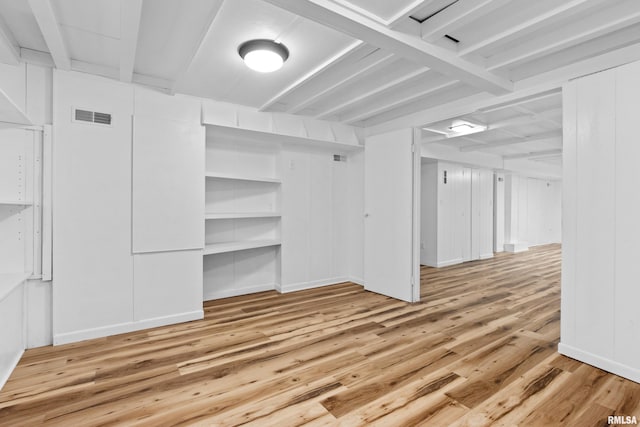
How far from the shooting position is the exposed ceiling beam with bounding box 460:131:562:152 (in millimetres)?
5368

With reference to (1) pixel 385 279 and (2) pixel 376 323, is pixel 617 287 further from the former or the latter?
(1) pixel 385 279

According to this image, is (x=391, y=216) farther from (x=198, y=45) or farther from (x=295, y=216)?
(x=198, y=45)

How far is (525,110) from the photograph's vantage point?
4.04 meters

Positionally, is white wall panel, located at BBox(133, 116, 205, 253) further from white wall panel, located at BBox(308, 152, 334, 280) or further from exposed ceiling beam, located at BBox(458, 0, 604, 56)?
exposed ceiling beam, located at BBox(458, 0, 604, 56)

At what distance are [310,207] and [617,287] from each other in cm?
361

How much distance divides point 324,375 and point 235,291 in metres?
2.51

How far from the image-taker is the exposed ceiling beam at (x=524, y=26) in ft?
6.61

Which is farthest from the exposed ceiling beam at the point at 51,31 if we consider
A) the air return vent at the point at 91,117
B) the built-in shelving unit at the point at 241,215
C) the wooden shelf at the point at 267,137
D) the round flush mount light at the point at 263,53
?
the built-in shelving unit at the point at 241,215

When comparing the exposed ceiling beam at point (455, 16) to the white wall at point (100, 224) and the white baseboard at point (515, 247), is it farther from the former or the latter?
the white baseboard at point (515, 247)

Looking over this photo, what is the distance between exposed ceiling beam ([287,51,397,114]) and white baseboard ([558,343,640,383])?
294cm

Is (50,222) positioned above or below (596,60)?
below

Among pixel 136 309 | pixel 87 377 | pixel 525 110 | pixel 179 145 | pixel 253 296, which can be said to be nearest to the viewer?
pixel 87 377

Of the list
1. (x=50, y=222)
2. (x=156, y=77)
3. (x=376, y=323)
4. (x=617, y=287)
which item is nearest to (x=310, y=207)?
(x=376, y=323)

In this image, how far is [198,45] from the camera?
2.46 metres
